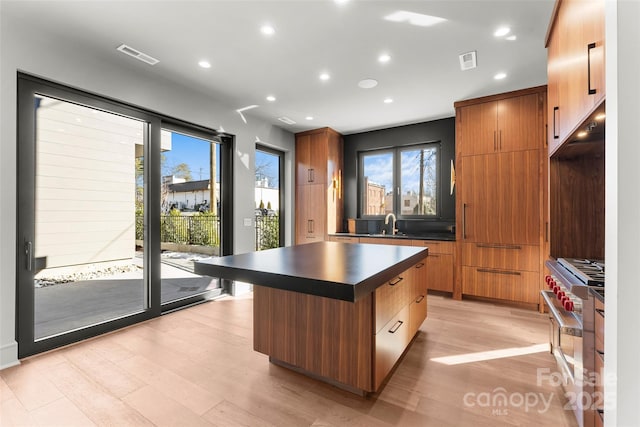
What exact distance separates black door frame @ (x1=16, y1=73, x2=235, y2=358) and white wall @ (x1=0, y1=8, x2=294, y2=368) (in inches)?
2.6

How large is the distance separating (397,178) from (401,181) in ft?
0.29

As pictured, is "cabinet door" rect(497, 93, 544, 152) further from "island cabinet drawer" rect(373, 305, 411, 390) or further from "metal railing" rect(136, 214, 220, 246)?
"metal railing" rect(136, 214, 220, 246)

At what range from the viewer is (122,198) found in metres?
3.06

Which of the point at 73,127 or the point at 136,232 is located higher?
the point at 73,127

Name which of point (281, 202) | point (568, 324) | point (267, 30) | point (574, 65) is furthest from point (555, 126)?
point (281, 202)

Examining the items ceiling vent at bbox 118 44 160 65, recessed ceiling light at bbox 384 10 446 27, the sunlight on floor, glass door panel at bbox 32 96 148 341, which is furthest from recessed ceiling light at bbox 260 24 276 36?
the sunlight on floor

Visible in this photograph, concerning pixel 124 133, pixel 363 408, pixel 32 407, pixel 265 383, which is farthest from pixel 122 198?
pixel 363 408

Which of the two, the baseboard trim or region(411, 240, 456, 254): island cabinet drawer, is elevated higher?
region(411, 240, 456, 254): island cabinet drawer

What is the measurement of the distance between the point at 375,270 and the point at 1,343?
2.87 m

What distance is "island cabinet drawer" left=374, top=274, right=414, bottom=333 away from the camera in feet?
5.72

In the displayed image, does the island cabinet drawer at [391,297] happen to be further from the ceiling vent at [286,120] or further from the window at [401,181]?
the ceiling vent at [286,120]

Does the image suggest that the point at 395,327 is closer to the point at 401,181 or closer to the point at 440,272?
the point at 440,272

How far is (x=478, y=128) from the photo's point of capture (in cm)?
380

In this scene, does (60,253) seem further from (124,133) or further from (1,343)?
(124,133)
